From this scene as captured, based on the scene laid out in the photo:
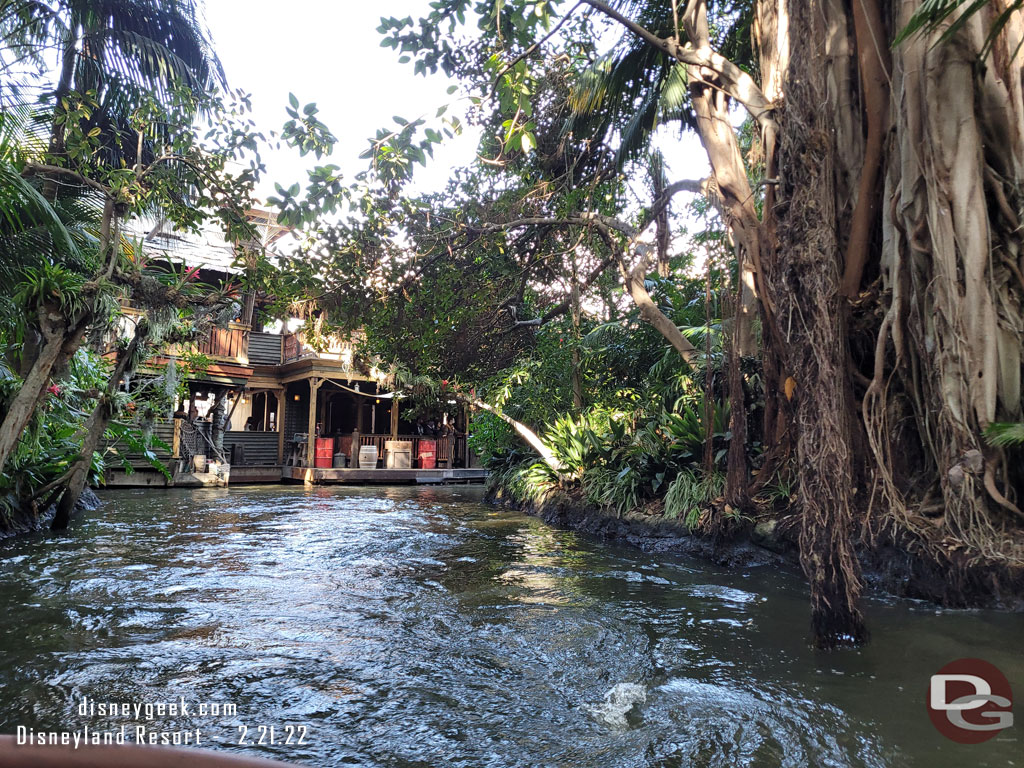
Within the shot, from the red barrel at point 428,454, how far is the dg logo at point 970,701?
55.1ft

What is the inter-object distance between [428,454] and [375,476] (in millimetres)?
2201

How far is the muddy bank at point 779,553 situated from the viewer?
4230 millimetres

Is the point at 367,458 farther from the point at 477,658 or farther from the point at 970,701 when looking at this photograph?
the point at 970,701

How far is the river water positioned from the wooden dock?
1045cm

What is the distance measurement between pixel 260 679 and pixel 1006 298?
5.13 m

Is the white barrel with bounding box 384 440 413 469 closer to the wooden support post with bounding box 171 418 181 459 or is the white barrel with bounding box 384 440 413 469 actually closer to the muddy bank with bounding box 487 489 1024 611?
the wooden support post with bounding box 171 418 181 459

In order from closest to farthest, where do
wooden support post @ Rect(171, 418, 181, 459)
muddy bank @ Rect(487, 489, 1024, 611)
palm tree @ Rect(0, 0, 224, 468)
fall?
muddy bank @ Rect(487, 489, 1024, 611) < palm tree @ Rect(0, 0, 224, 468) < wooden support post @ Rect(171, 418, 181, 459)

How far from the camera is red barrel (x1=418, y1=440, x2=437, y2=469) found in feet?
63.9

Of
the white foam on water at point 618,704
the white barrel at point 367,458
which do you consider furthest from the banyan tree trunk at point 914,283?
the white barrel at point 367,458

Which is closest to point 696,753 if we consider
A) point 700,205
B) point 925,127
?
point 925,127

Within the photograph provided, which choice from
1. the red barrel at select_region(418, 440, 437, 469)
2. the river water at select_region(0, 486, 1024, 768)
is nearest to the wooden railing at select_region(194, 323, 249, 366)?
the red barrel at select_region(418, 440, 437, 469)

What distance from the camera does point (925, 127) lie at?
14.1 feet

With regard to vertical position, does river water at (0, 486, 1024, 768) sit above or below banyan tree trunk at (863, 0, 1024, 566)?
below

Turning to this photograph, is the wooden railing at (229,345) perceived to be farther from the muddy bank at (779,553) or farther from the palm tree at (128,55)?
the muddy bank at (779,553)
